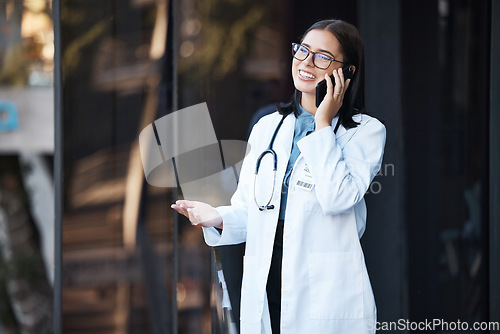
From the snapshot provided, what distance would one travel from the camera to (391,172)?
12.8 ft

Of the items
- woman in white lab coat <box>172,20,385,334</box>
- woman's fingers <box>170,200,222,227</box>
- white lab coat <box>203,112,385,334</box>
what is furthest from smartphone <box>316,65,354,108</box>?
woman's fingers <box>170,200,222,227</box>

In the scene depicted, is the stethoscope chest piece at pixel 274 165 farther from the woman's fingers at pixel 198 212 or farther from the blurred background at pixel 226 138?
the blurred background at pixel 226 138

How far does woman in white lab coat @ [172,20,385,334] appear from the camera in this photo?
94.5 inches

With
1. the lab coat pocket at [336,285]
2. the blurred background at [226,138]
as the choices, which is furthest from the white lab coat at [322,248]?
the blurred background at [226,138]

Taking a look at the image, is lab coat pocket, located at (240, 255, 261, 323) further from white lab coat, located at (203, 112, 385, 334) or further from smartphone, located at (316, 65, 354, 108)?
smartphone, located at (316, 65, 354, 108)

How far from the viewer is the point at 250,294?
2590 millimetres

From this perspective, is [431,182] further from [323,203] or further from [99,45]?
[99,45]

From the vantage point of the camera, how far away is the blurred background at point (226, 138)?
3.89 m

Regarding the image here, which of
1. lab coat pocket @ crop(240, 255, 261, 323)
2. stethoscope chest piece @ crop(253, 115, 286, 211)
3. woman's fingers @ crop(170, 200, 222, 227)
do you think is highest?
stethoscope chest piece @ crop(253, 115, 286, 211)

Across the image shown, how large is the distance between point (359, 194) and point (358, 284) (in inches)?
13.8

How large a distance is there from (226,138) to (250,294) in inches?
56.8

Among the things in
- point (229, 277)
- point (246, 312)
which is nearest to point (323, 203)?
point (246, 312)

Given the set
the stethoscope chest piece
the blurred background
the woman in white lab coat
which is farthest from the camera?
the blurred background

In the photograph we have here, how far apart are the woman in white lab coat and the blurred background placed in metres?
1.32
